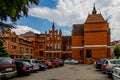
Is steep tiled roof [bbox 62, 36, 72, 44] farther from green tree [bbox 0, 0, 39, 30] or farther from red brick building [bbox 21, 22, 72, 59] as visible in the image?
green tree [bbox 0, 0, 39, 30]

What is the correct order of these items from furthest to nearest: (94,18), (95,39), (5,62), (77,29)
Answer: (77,29), (94,18), (95,39), (5,62)

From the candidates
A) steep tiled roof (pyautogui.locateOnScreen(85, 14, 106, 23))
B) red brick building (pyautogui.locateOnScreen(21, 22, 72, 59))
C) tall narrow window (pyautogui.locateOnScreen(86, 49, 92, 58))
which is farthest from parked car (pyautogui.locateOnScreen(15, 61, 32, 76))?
red brick building (pyautogui.locateOnScreen(21, 22, 72, 59))

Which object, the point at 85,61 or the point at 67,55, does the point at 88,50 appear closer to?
the point at 85,61

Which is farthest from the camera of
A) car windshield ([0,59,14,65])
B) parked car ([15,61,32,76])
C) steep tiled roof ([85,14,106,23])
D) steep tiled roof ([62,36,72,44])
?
steep tiled roof ([62,36,72,44])

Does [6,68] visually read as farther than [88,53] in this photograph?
No

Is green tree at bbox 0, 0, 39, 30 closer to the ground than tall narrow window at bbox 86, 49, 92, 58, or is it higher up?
higher up

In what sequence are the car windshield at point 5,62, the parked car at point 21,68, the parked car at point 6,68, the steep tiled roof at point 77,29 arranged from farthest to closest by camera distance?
the steep tiled roof at point 77,29 < the parked car at point 21,68 < the car windshield at point 5,62 < the parked car at point 6,68


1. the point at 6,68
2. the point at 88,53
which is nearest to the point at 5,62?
the point at 6,68

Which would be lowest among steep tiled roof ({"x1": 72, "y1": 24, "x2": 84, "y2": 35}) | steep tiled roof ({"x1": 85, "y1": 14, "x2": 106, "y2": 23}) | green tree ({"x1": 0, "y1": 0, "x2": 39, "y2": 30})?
green tree ({"x1": 0, "y1": 0, "x2": 39, "y2": 30})

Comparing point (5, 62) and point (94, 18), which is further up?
point (94, 18)

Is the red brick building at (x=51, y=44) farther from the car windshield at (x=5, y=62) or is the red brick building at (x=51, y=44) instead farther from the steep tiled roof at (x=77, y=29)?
the car windshield at (x=5, y=62)

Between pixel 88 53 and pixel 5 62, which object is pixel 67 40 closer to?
pixel 88 53

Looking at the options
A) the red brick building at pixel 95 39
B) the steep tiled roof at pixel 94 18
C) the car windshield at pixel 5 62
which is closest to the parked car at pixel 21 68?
the car windshield at pixel 5 62

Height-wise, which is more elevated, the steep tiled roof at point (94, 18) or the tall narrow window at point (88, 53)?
the steep tiled roof at point (94, 18)
